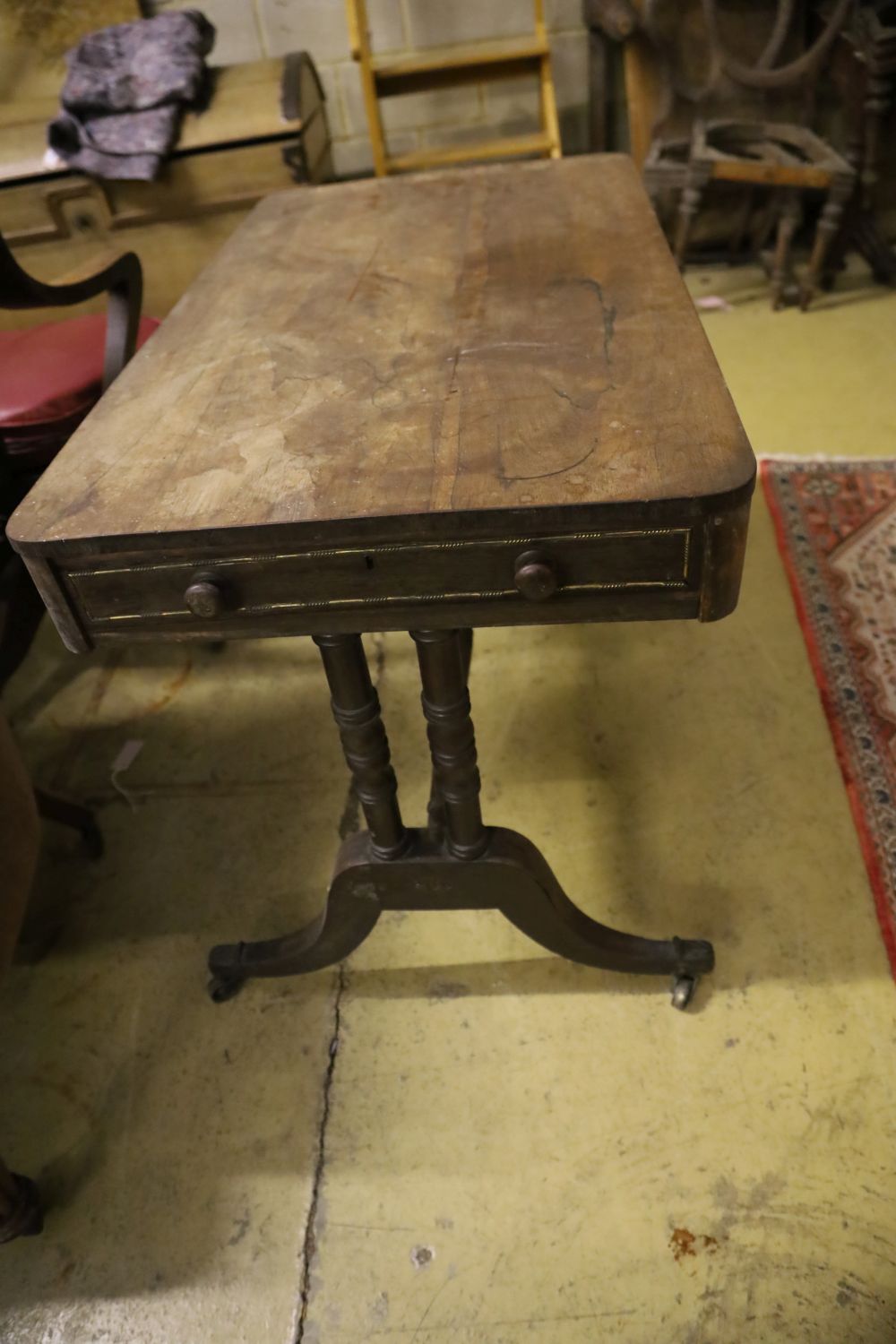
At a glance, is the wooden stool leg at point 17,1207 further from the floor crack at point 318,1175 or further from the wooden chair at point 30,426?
the floor crack at point 318,1175

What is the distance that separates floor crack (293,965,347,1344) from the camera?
104 cm

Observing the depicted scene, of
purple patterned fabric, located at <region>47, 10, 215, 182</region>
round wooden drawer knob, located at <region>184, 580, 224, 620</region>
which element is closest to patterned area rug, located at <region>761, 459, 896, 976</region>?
round wooden drawer knob, located at <region>184, 580, 224, 620</region>

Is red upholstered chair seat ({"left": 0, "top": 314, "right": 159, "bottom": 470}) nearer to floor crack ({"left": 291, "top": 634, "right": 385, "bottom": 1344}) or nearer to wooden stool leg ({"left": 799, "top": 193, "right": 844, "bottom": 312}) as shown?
floor crack ({"left": 291, "top": 634, "right": 385, "bottom": 1344})

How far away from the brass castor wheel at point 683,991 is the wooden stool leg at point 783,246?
2377 mm

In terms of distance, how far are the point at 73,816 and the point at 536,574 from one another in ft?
3.46

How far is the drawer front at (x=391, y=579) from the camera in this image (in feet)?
2.63

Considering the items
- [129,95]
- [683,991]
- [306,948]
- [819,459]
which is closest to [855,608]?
[819,459]

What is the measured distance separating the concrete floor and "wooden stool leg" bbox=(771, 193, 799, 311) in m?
1.53

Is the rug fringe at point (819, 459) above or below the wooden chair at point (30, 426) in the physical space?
below

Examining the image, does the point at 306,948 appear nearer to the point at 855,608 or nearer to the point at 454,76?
the point at 855,608

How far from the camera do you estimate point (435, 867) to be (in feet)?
3.76

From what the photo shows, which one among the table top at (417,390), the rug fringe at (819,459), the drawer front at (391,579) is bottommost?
the rug fringe at (819,459)

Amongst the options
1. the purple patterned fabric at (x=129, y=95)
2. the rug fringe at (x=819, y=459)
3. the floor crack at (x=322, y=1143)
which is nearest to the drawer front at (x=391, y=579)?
the floor crack at (x=322, y=1143)

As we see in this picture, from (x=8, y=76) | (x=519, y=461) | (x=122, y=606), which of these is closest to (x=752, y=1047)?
(x=519, y=461)
